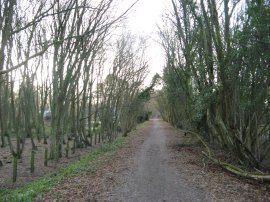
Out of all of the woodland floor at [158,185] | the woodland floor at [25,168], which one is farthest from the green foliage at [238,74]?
the woodland floor at [25,168]

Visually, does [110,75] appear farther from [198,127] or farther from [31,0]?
[31,0]

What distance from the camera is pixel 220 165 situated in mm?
14516

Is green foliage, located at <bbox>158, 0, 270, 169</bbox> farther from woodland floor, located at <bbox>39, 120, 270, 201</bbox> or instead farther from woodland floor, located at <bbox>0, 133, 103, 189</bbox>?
woodland floor, located at <bbox>0, 133, 103, 189</bbox>

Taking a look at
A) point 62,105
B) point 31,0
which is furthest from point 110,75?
point 31,0

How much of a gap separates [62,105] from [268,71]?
37.1ft

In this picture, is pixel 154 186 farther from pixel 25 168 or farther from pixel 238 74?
pixel 25 168

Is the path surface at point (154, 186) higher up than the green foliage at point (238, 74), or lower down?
lower down

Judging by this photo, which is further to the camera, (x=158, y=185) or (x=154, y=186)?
(x=158, y=185)

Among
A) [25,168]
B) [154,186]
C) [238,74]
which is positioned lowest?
[25,168]

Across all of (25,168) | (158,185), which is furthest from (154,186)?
(25,168)

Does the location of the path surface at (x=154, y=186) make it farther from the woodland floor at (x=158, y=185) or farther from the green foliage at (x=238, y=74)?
the green foliage at (x=238, y=74)

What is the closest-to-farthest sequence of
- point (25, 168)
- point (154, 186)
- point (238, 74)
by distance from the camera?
point (154, 186) < point (238, 74) < point (25, 168)

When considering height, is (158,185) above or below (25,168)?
above

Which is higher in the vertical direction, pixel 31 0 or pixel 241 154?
pixel 31 0
